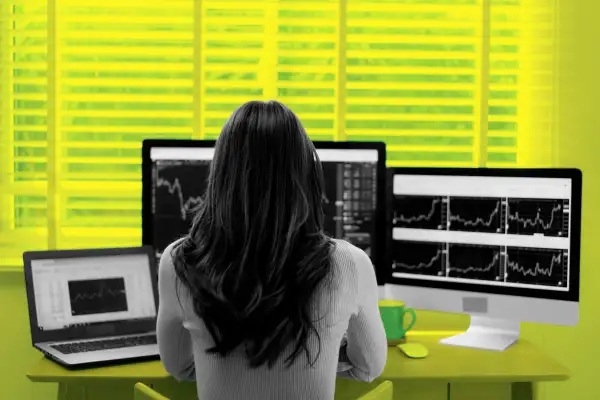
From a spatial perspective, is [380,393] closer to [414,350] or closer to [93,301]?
[414,350]

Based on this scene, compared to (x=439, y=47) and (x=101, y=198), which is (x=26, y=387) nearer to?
(x=101, y=198)

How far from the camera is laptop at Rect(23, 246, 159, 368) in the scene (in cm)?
181

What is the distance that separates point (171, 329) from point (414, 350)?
28.4 inches

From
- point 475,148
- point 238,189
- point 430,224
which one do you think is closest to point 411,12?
point 475,148

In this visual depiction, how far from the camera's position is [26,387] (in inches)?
98.0

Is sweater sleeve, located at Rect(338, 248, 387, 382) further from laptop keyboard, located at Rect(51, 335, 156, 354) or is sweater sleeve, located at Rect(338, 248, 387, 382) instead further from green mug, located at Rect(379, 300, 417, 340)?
laptop keyboard, located at Rect(51, 335, 156, 354)

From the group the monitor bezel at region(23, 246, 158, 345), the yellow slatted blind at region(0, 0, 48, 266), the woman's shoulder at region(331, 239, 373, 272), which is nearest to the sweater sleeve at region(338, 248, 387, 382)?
the woman's shoulder at region(331, 239, 373, 272)

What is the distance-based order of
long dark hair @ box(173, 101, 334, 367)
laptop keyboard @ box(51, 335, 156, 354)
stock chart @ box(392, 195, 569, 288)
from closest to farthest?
long dark hair @ box(173, 101, 334, 367), laptop keyboard @ box(51, 335, 156, 354), stock chart @ box(392, 195, 569, 288)

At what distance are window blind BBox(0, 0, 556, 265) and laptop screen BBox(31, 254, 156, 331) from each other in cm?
57

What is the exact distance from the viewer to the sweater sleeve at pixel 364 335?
132 centimetres

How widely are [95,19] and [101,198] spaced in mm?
634

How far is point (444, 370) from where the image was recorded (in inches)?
66.8

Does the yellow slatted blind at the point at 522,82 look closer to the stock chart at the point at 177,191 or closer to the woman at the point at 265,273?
the stock chart at the point at 177,191

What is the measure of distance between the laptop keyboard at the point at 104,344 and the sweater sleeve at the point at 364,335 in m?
0.60
